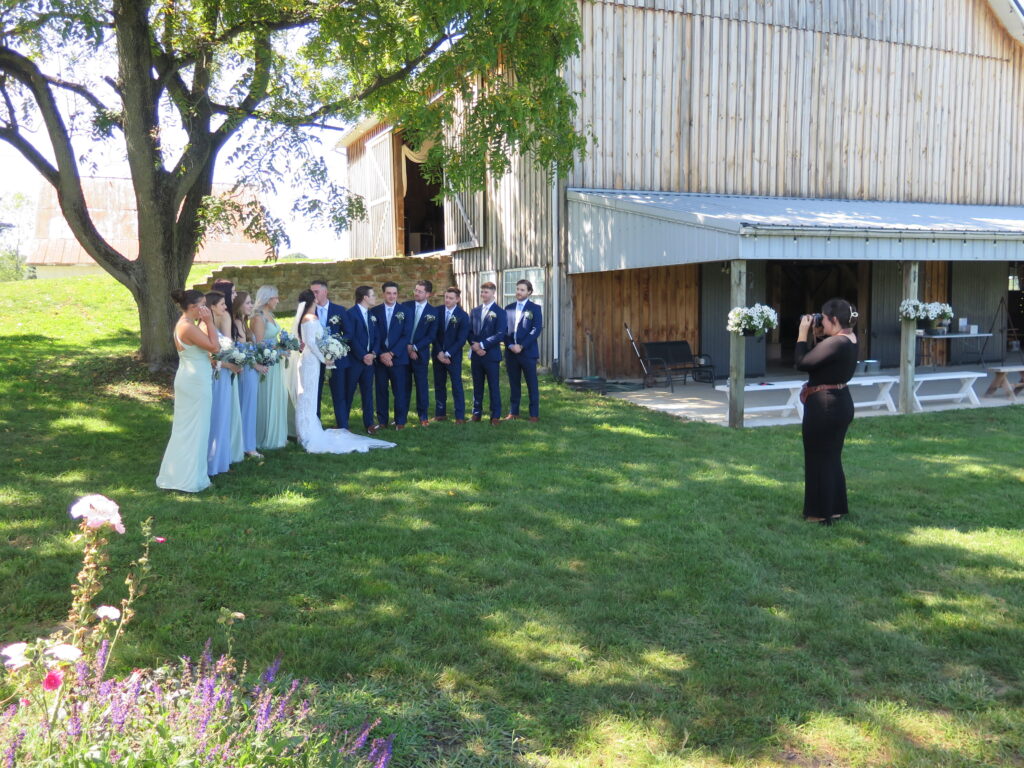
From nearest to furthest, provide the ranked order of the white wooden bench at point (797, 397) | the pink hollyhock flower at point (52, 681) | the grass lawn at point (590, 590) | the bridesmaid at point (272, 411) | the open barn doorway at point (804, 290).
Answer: the pink hollyhock flower at point (52, 681)
the grass lawn at point (590, 590)
the bridesmaid at point (272, 411)
the white wooden bench at point (797, 397)
the open barn doorway at point (804, 290)

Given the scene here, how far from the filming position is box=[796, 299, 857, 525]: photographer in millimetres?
6273

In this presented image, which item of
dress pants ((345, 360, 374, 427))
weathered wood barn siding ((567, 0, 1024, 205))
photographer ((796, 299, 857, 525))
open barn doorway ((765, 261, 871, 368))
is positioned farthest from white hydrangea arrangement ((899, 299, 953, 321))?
dress pants ((345, 360, 374, 427))

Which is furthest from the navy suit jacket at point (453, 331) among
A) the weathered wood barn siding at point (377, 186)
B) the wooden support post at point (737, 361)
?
the weathered wood barn siding at point (377, 186)

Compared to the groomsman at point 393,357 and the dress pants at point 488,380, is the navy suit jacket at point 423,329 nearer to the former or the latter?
the groomsman at point 393,357

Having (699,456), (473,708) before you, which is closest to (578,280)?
(699,456)

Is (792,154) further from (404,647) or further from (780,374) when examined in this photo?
(404,647)

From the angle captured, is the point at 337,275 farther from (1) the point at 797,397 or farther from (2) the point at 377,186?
(1) the point at 797,397

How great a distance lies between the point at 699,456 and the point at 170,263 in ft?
26.0

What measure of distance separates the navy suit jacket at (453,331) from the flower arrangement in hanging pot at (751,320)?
10.6ft

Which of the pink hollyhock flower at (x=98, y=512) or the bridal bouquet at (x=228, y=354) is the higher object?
the bridal bouquet at (x=228, y=354)

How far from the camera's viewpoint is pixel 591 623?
4.70 meters

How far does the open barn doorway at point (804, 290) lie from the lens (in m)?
17.7

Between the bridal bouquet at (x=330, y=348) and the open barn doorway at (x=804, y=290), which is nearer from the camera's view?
the bridal bouquet at (x=330, y=348)

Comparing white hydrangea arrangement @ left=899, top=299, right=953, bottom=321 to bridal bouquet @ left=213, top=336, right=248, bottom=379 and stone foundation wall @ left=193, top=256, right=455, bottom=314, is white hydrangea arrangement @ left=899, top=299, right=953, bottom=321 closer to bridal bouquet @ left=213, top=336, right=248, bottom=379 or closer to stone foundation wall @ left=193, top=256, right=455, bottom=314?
bridal bouquet @ left=213, top=336, right=248, bottom=379
